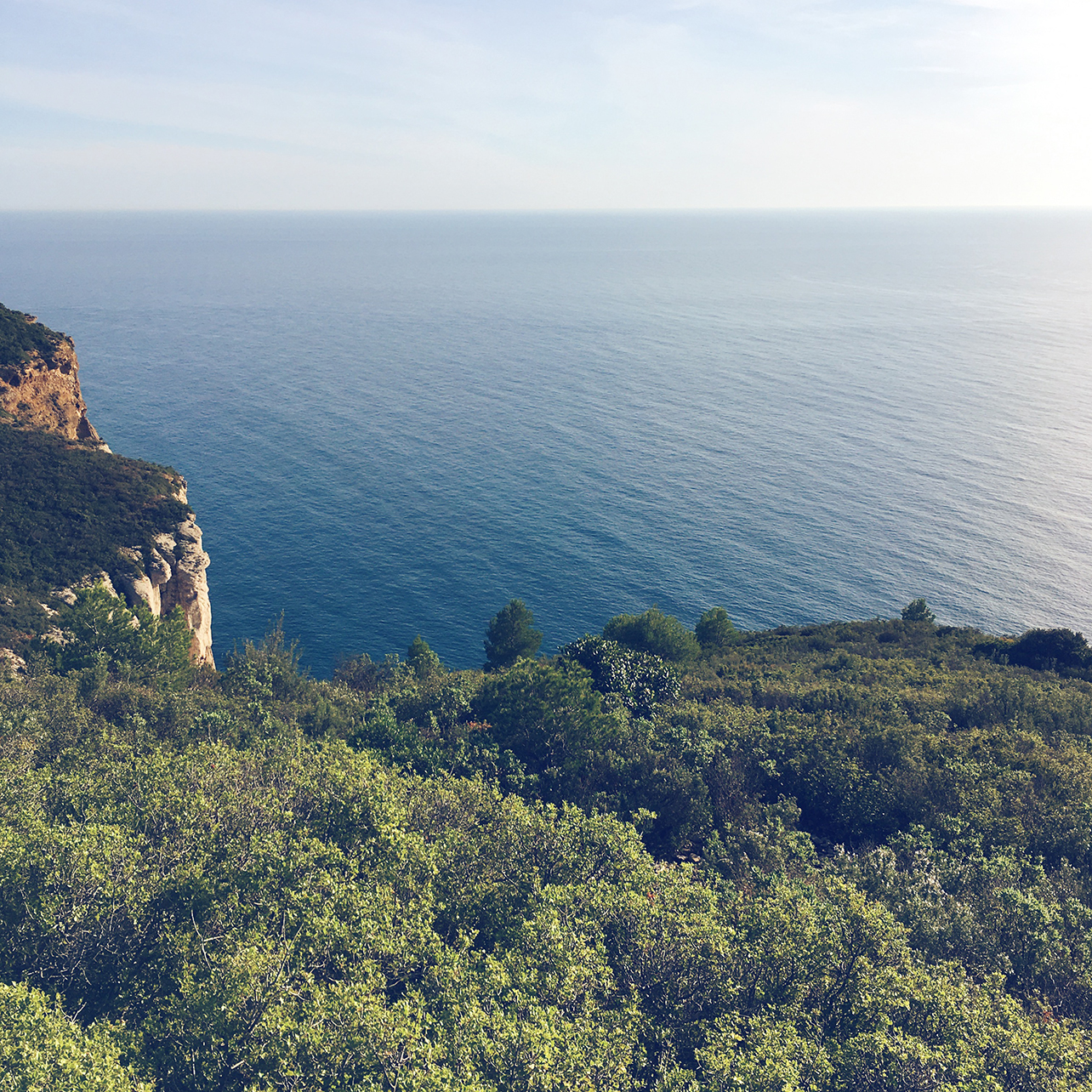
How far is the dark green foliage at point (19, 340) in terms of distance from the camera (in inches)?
2800

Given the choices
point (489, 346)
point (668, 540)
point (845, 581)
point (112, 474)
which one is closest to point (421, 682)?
point (112, 474)

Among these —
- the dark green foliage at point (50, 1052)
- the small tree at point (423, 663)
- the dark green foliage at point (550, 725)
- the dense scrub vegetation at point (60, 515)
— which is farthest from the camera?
the small tree at point (423, 663)

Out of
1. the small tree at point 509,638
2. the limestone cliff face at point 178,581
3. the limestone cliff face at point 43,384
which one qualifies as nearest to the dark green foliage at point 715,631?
the small tree at point 509,638

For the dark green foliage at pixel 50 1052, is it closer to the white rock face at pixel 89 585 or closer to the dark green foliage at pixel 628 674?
the dark green foliage at pixel 628 674

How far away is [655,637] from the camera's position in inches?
2250

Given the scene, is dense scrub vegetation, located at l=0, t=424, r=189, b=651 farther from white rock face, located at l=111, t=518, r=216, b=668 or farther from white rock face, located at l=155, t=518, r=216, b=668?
white rock face, located at l=155, t=518, r=216, b=668

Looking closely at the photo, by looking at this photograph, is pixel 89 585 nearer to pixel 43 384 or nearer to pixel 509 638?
pixel 43 384

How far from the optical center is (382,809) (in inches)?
1019

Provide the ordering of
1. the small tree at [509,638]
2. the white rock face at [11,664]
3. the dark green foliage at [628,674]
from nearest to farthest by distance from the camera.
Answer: the white rock face at [11,664] < the dark green foliage at [628,674] < the small tree at [509,638]

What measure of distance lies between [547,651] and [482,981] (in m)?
57.2

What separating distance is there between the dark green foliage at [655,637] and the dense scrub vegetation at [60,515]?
130ft

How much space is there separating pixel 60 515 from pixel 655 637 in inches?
1958

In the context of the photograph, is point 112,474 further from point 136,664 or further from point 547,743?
point 547,743

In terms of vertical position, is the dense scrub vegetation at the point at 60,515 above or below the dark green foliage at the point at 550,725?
above
